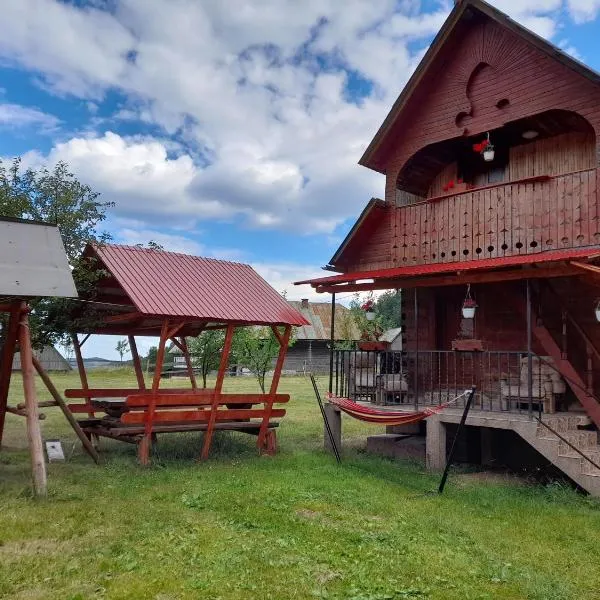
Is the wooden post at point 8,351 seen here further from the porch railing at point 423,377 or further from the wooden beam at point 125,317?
the porch railing at point 423,377

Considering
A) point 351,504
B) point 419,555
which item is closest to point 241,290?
point 351,504

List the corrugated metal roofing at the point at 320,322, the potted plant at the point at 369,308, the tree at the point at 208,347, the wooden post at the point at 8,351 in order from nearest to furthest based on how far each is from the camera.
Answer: the wooden post at the point at 8,351
the potted plant at the point at 369,308
the tree at the point at 208,347
the corrugated metal roofing at the point at 320,322

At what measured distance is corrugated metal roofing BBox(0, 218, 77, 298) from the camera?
7.81m

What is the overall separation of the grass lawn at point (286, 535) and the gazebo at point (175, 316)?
0.88 metres

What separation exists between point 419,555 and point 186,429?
5.94 metres

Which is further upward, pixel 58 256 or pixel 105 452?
pixel 58 256

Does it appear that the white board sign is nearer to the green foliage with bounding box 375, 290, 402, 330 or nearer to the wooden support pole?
the wooden support pole

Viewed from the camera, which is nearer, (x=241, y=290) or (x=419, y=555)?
(x=419, y=555)

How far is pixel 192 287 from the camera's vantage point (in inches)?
448

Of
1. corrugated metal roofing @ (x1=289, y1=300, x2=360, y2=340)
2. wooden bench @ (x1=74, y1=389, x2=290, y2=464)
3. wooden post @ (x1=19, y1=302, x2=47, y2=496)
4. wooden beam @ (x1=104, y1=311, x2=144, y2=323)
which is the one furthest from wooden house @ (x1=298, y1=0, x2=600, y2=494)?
corrugated metal roofing @ (x1=289, y1=300, x2=360, y2=340)

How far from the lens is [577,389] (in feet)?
31.4

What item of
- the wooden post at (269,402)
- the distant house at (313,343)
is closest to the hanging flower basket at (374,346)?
the wooden post at (269,402)

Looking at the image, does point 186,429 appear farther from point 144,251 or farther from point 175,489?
point 144,251

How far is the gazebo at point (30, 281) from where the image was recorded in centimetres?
779
